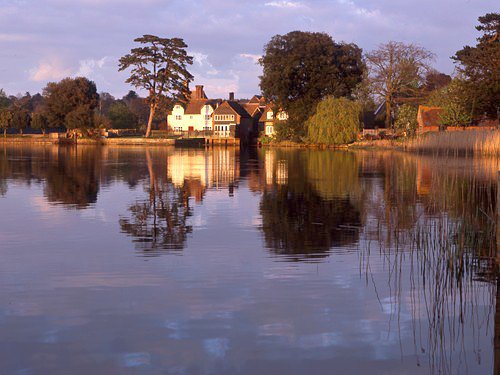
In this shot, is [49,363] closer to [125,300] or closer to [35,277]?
[125,300]

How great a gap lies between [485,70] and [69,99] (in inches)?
3076

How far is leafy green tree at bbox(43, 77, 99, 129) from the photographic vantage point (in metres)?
116

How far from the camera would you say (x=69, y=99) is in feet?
382

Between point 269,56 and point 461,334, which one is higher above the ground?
point 269,56

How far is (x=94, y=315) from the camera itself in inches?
358

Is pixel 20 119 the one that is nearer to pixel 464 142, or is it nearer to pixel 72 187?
pixel 464 142

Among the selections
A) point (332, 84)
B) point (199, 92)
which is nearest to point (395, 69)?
point (332, 84)

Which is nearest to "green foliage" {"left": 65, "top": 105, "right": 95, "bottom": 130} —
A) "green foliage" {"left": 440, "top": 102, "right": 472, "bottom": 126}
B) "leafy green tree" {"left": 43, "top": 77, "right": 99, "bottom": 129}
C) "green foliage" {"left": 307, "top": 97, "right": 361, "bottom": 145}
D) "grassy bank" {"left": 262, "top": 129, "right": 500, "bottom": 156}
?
"leafy green tree" {"left": 43, "top": 77, "right": 99, "bottom": 129}

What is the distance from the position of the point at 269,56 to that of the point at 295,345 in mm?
89253

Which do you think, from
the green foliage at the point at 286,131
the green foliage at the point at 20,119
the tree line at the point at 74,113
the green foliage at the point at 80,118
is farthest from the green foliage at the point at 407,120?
the green foliage at the point at 20,119

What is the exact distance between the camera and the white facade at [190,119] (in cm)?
13575

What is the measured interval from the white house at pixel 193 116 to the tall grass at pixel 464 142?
78.2m

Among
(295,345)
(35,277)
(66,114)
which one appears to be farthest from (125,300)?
(66,114)

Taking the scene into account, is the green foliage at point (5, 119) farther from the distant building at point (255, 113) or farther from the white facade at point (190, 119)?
the distant building at point (255, 113)
